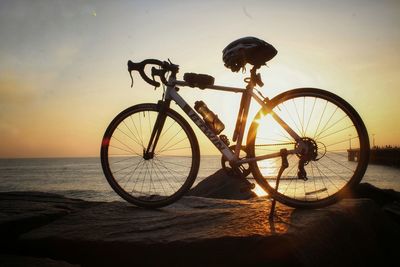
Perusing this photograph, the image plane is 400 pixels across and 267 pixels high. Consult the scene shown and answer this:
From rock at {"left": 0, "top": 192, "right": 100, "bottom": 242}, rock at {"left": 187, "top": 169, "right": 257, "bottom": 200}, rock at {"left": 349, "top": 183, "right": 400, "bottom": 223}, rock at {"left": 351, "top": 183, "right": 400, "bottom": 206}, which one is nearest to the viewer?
rock at {"left": 0, "top": 192, "right": 100, "bottom": 242}

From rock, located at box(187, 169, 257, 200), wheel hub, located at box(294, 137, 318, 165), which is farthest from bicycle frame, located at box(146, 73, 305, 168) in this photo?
rock, located at box(187, 169, 257, 200)

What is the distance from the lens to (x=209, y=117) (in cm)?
409

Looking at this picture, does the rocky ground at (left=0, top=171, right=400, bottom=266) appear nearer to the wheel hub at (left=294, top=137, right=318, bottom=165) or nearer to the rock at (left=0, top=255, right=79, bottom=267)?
the rock at (left=0, top=255, right=79, bottom=267)

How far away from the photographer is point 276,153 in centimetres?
386

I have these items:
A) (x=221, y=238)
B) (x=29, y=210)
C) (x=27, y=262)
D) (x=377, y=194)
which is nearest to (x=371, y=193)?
(x=377, y=194)

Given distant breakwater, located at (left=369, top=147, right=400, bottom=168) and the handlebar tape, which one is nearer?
the handlebar tape

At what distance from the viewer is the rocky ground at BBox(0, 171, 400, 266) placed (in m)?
2.72

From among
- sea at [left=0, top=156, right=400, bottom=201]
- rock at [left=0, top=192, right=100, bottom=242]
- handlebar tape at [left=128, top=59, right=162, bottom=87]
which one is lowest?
sea at [left=0, top=156, right=400, bottom=201]

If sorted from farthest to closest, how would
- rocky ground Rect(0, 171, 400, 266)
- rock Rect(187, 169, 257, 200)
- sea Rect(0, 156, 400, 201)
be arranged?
sea Rect(0, 156, 400, 201) → rock Rect(187, 169, 257, 200) → rocky ground Rect(0, 171, 400, 266)

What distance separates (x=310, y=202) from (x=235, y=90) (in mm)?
1580

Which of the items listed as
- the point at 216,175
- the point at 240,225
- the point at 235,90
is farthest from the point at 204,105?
the point at 216,175

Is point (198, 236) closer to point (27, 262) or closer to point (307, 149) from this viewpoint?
point (27, 262)

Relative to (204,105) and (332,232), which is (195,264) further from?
(204,105)

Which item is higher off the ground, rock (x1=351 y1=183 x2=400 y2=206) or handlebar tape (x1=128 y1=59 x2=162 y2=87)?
handlebar tape (x1=128 y1=59 x2=162 y2=87)
